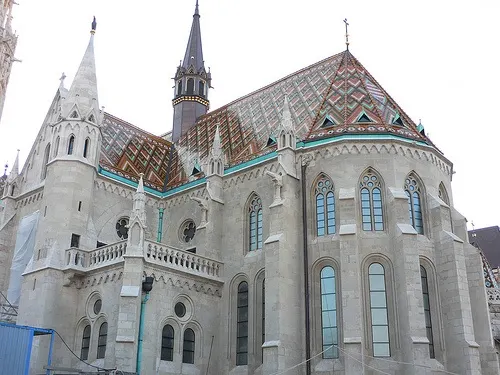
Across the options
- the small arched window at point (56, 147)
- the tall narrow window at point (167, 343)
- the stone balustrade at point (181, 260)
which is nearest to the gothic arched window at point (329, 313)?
the stone balustrade at point (181, 260)

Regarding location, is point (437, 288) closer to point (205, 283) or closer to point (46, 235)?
point (205, 283)

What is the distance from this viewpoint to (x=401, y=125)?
1171 inches

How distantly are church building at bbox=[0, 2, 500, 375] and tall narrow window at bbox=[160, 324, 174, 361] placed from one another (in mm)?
75

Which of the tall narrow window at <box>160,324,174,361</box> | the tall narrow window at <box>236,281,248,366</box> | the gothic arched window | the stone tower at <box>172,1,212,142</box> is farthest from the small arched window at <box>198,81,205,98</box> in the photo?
the tall narrow window at <box>160,324,174,361</box>

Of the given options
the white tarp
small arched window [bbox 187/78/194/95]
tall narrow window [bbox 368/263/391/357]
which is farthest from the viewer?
small arched window [bbox 187/78/194/95]

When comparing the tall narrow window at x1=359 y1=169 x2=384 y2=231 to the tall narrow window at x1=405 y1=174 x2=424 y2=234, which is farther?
the tall narrow window at x1=405 y1=174 x2=424 y2=234

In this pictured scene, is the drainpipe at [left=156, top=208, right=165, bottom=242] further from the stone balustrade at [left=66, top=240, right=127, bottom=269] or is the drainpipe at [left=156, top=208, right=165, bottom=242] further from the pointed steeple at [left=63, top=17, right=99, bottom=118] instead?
the pointed steeple at [left=63, top=17, right=99, bottom=118]

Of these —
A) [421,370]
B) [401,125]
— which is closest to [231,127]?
[401,125]

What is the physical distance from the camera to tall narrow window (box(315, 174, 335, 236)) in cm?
2772

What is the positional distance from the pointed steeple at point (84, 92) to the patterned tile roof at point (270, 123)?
121 inches

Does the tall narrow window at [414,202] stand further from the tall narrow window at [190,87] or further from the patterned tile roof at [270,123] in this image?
the tall narrow window at [190,87]

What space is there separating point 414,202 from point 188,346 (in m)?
12.0

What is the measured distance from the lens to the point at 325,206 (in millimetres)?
28125

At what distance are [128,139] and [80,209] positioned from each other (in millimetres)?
8834
